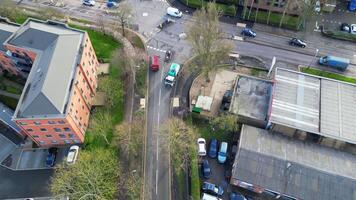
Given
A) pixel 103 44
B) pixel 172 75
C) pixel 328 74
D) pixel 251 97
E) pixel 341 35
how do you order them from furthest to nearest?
pixel 103 44 → pixel 341 35 → pixel 328 74 → pixel 172 75 → pixel 251 97

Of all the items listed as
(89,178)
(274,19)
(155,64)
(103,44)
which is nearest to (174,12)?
(155,64)

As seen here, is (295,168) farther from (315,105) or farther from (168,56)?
(168,56)

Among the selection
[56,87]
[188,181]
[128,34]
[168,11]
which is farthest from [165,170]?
[168,11]

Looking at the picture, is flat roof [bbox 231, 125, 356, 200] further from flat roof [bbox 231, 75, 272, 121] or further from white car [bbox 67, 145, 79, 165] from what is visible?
white car [bbox 67, 145, 79, 165]

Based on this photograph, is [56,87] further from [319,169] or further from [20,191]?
[319,169]

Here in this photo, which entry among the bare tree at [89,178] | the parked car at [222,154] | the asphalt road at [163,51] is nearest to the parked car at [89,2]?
the asphalt road at [163,51]

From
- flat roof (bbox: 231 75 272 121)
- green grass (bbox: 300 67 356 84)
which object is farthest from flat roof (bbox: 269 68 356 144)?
green grass (bbox: 300 67 356 84)

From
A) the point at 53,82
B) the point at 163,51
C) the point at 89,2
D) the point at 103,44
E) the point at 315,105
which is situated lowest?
the point at 53,82
